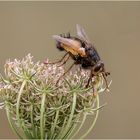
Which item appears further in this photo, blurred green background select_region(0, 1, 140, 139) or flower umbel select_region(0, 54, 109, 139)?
blurred green background select_region(0, 1, 140, 139)

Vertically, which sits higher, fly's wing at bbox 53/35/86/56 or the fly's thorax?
fly's wing at bbox 53/35/86/56

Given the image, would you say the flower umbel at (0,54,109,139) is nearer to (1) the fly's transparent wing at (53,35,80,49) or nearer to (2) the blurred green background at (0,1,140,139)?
(1) the fly's transparent wing at (53,35,80,49)

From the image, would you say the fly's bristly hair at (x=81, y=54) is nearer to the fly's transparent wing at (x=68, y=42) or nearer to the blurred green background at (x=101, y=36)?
the fly's transparent wing at (x=68, y=42)

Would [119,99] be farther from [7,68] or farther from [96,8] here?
[7,68]

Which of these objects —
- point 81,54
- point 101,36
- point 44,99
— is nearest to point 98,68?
point 81,54

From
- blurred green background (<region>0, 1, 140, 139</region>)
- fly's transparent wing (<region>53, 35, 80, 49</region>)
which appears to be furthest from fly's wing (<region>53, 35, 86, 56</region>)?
blurred green background (<region>0, 1, 140, 139</region>)

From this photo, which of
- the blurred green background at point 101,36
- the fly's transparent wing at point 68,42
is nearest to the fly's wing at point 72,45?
the fly's transparent wing at point 68,42
